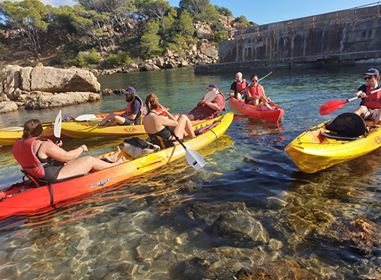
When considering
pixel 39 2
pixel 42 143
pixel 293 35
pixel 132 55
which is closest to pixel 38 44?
pixel 39 2

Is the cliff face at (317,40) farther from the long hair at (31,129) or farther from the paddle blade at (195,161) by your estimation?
the long hair at (31,129)

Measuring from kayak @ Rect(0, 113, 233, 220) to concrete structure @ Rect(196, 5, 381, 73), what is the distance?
89.4 ft

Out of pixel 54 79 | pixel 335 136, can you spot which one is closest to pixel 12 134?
pixel 335 136

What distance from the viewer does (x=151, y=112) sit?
735cm

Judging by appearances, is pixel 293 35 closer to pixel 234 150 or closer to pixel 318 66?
pixel 318 66

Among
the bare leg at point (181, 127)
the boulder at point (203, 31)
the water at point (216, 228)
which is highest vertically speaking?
the boulder at point (203, 31)

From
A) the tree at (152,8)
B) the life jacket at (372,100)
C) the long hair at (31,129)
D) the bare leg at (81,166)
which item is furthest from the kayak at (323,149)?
the tree at (152,8)

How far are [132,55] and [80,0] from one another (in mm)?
22288

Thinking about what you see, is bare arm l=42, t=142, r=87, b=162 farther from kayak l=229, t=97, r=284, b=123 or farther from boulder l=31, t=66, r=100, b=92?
boulder l=31, t=66, r=100, b=92

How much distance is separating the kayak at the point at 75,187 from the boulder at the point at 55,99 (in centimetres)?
1384

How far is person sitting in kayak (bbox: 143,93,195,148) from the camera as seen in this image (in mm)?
7309

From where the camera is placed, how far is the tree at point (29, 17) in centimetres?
6894

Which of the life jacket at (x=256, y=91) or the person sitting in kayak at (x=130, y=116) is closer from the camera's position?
the person sitting in kayak at (x=130, y=116)

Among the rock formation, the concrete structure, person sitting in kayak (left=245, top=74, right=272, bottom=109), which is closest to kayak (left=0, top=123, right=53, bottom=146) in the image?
person sitting in kayak (left=245, top=74, right=272, bottom=109)
